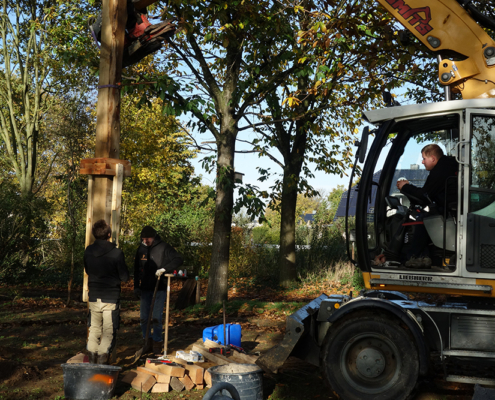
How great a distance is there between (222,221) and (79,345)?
418cm

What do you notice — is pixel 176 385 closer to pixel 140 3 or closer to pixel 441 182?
pixel 441 182

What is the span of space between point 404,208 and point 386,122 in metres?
1.06

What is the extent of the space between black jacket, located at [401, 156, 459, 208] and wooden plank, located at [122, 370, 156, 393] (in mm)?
3751

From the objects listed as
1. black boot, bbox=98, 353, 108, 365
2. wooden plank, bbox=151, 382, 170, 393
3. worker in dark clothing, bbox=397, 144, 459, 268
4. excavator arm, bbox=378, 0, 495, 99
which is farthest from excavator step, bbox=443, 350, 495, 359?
black boot, bbox=98, 353, 108, 365

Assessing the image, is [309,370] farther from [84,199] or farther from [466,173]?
[84,199]

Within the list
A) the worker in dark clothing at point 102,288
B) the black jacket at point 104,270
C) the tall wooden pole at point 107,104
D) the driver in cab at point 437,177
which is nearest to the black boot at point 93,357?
the worker in dark clothing at point 102,288

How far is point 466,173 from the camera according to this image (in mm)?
5438

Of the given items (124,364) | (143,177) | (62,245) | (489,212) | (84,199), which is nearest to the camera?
(489,212)

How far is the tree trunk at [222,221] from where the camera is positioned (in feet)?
36.9

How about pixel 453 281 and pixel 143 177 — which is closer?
pixel 453 281

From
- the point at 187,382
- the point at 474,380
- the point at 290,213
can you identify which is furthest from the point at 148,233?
the point at 290,213

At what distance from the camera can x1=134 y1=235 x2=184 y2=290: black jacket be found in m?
7.61

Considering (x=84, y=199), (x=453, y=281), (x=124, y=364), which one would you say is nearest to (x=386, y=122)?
(x=453, y=281)

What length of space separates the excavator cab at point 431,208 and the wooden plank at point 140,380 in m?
2.73
